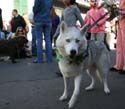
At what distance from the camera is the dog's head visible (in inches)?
298

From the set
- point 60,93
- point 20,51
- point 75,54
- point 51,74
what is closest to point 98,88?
point 60,93

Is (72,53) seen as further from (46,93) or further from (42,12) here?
(42,12)

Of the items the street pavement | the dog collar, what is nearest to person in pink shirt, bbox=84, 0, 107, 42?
the street pavement

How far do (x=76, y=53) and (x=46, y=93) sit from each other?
1993mm

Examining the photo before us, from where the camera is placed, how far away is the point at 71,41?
758 cm

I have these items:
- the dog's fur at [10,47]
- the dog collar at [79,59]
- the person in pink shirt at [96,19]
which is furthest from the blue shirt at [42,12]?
the dog collar at [79,59]

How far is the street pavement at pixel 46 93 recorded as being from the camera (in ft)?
27.0

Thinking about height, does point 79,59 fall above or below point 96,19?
below

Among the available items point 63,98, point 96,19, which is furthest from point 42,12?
point 63,98

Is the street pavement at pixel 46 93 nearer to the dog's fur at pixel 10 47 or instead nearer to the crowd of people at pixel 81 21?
the crowd of people at pixel 81 21

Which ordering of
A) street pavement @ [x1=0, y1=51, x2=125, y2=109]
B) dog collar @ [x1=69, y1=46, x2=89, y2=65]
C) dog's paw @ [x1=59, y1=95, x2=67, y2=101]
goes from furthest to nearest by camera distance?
dog's paw @ [x1=59, y1=95, x2=67, y2=101], street pavement @ [x1=0, y1=51, x2=125, y2=109], dog collar @ [x1=69, y1=46, x2=89, y2=65]

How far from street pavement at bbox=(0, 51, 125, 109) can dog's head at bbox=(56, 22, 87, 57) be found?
0.95 m

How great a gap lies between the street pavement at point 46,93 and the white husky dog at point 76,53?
40cm

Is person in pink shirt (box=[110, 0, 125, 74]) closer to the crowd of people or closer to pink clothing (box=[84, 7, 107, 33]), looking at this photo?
the crowd of people
